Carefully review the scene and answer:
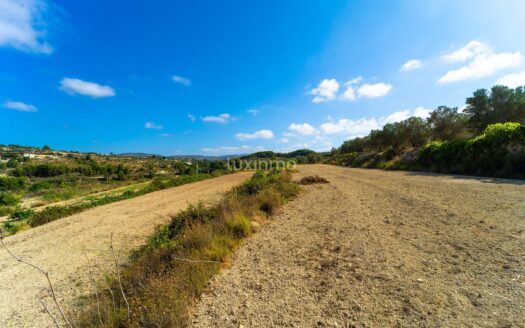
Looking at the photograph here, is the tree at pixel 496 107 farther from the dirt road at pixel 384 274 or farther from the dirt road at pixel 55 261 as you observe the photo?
the dirt road at pixel 55 261

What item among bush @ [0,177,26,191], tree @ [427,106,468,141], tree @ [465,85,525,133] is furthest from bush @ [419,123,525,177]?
bush @ [0,177,26,191]

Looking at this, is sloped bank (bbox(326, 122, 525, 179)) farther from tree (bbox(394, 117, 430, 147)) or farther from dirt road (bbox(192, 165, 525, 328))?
tree (bbox(394, 117, 430, 147))

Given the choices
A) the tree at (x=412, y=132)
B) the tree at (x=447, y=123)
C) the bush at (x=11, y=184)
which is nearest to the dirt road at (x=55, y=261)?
the tree at (x=447, y=123)

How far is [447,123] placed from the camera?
80.3 feet

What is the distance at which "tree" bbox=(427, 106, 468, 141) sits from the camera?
23578mm

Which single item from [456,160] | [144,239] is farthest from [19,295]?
[456,160]

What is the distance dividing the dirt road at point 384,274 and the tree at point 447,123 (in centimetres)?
2261

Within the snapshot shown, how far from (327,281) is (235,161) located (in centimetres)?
6827

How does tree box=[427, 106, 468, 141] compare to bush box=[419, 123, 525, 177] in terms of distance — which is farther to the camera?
tree box=[427, 106, 468, 141]

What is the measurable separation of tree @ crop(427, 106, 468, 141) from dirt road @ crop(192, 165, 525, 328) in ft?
74.2

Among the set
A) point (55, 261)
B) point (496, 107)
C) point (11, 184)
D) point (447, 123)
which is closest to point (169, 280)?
point (55, 261)

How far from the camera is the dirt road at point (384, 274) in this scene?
2.56 metres

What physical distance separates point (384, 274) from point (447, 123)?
28851mm

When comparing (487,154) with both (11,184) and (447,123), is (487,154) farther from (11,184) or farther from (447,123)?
(11,184)
